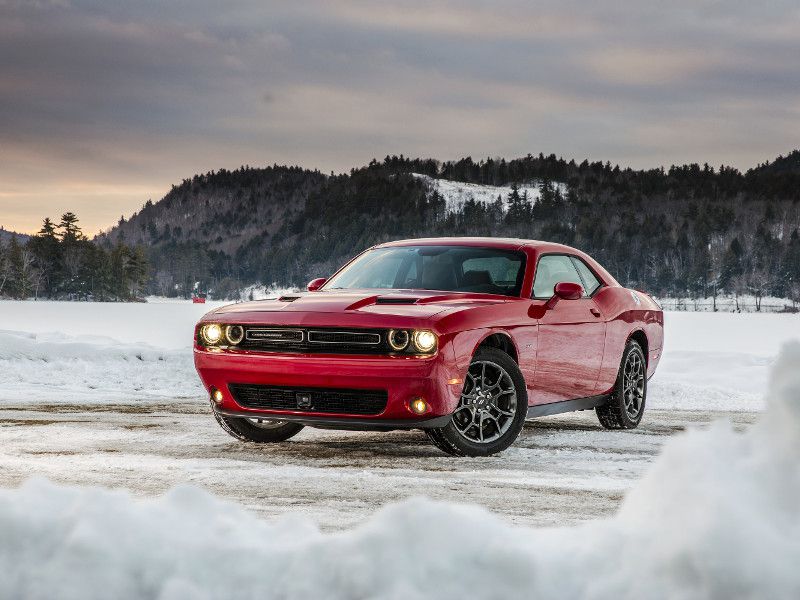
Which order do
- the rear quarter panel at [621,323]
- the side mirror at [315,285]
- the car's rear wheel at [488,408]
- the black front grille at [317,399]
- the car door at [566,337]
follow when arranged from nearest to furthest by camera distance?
1. the black front grille at [317,399]
2. the car's rear wheel at [488,408]
3. the car door at [566,337]
4. the side mirror at [315,285]
5. the rear quarter panel at [621,323]

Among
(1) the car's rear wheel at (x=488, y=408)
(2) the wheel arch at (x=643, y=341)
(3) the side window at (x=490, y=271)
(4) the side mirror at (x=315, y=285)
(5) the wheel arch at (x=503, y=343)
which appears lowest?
(1) the car's rear wheel at (x=488, y=408)

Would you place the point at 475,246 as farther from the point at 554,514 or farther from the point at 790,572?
the point at 790,572

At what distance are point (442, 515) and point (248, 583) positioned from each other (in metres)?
0.58

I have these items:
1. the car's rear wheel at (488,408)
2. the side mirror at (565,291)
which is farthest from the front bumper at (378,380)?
the side mirror at (565,291)

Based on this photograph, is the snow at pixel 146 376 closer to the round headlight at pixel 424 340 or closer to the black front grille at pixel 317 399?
the black front grille at pixel 317 399

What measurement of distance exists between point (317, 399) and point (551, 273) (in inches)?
97.0

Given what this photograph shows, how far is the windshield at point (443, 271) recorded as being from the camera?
8312 millimetres

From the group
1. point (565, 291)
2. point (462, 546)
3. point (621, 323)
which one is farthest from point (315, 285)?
point (462, 546)

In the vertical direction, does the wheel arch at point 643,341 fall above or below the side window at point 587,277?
below

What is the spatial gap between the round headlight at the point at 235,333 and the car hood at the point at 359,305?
3.0 inches

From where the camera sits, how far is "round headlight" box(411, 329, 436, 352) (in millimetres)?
6977

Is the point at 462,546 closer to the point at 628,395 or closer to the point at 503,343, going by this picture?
the point at 503,343

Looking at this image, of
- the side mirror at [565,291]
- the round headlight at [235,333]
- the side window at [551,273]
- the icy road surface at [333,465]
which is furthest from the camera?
the side window at [551,273]

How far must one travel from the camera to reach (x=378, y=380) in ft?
22.9
